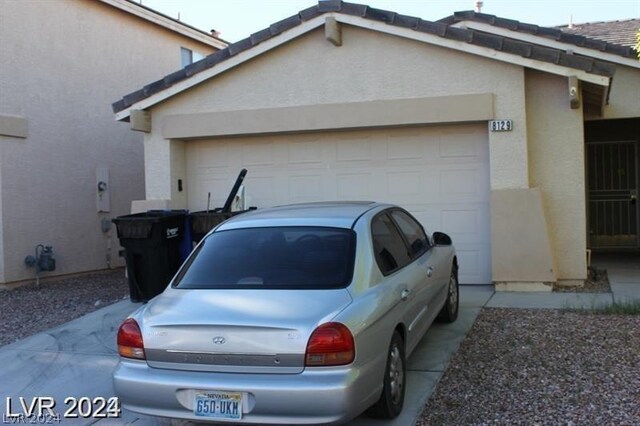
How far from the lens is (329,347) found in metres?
3.75

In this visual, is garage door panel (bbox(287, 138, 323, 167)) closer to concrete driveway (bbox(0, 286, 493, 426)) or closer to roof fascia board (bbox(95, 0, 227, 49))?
concrete driveway (bbox(0, 286, 493, 426))

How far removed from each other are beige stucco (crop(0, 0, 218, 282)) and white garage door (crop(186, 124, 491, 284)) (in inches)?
123

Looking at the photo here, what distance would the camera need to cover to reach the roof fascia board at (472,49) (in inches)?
325

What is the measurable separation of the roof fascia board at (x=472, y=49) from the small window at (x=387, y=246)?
408cm

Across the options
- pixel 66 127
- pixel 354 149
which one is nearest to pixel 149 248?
pixel 354 149

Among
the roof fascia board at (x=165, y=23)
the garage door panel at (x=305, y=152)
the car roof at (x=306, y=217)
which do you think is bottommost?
the car roof at (x=306, y=217)

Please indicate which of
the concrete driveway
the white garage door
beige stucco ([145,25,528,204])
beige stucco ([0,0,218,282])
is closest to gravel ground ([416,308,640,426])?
the concrete driveway

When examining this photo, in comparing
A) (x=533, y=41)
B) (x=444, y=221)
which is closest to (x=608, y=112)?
(x=533, y=41)

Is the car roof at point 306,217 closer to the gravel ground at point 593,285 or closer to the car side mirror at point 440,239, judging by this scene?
the car side mirror at point 440,239

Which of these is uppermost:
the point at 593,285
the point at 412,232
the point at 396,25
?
the point at 396,25

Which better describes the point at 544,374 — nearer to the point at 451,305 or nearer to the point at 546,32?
the point at 451,305

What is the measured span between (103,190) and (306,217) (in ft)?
29.3

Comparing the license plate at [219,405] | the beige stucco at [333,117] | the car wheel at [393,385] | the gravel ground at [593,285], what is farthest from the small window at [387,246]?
the gravel ground at [593,285]

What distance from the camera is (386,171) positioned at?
376 inches
